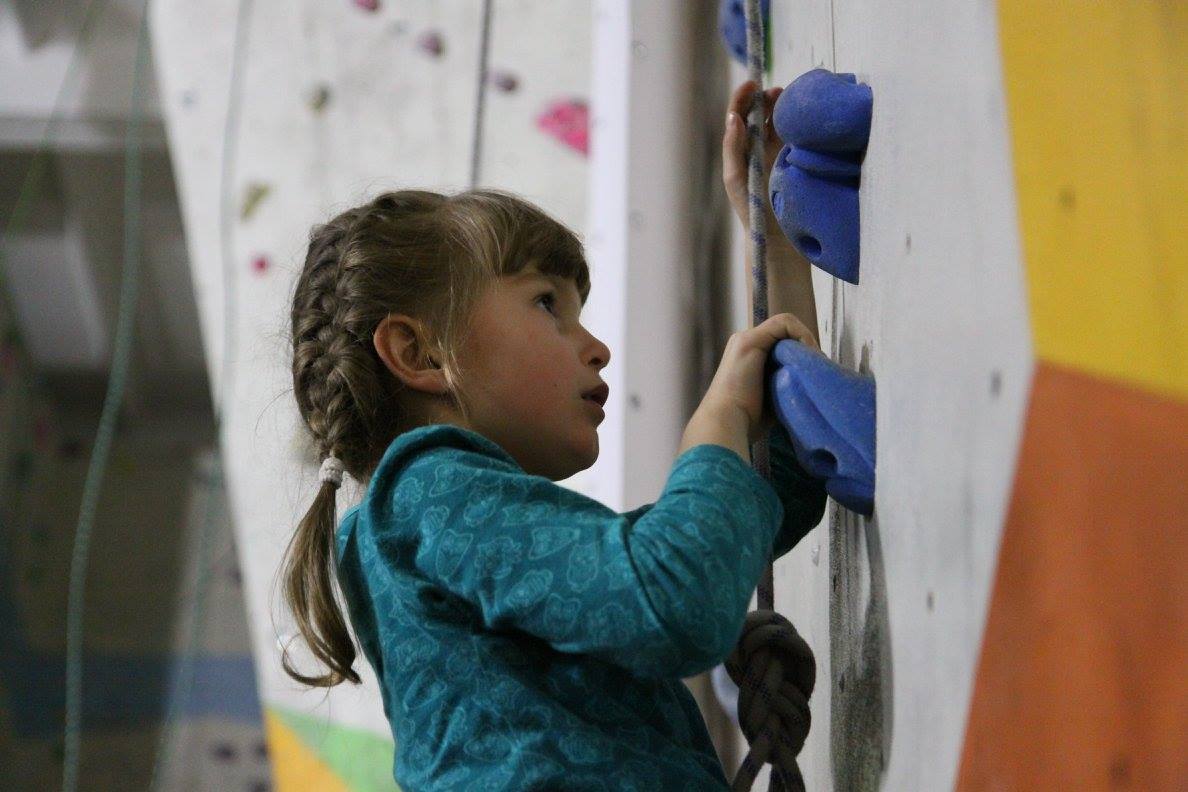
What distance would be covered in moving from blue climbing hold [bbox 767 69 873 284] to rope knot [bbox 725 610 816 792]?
182 millimetres

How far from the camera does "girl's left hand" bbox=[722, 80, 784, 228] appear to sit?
2.65 ft

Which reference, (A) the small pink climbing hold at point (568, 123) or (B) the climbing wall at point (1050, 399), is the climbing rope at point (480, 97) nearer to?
(A) the small pink climbing hold at point (568, 123)

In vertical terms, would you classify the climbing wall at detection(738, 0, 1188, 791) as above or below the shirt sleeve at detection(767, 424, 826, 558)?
above

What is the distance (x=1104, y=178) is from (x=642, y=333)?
3.61 ft

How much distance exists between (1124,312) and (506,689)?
14.0 inches

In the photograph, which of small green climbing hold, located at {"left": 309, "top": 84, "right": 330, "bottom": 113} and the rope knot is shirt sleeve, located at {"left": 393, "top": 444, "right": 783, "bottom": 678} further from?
small green climbing hold, located at {"left": 309, "top": 84, "right": 330, "bottom": 113}

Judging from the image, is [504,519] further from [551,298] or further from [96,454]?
[96,454]

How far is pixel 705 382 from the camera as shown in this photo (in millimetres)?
1587

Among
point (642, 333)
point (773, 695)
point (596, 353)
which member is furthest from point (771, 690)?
point (642, 333)

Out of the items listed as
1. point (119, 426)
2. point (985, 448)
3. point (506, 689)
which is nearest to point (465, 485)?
point (506, 689)

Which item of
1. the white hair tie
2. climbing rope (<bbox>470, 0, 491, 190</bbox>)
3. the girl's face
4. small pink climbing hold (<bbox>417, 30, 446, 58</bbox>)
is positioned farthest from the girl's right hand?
small pink climbing hold (<bbox>417, 30, 446, 58</bbox>)

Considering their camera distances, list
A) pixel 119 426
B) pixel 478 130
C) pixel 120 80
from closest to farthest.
Answer: pixel 478 130
pixel 120 80
pixel 119 426

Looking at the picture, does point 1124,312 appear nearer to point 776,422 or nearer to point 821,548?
point 776,422

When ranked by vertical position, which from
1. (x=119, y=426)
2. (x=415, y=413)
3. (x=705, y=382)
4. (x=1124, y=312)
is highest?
(x=1124, y=312)
